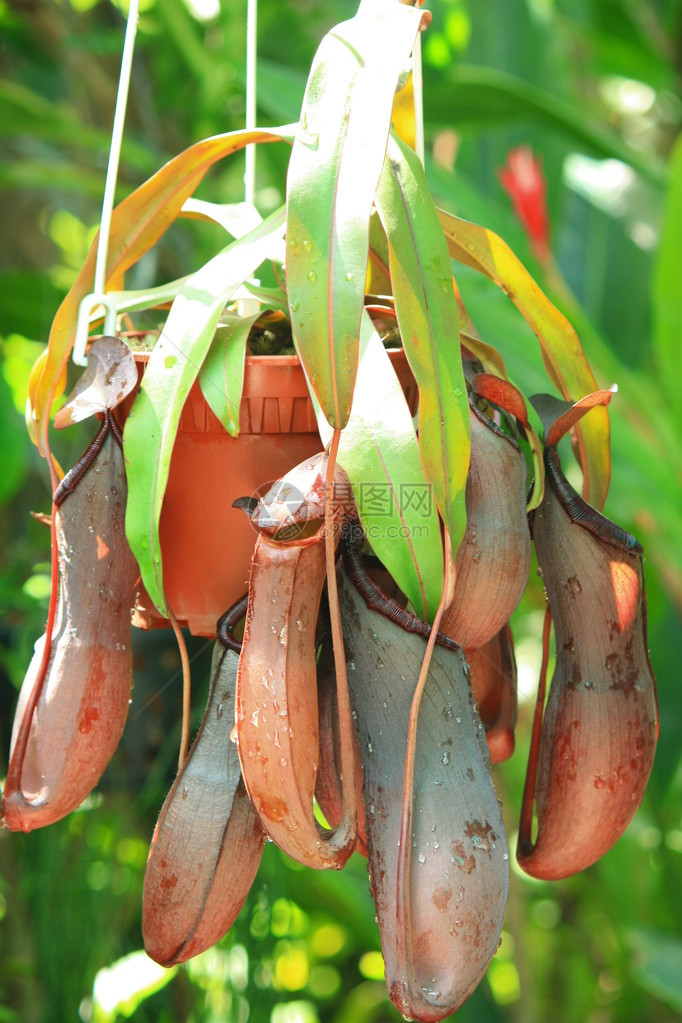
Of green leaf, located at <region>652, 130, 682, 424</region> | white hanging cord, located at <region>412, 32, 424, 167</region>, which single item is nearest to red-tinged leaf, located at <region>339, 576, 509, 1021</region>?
white hanging cord, located at <region>412, 32, 424, 167</region>

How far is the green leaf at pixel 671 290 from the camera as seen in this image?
103 cm

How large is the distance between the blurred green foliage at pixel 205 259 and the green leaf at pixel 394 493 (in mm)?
451

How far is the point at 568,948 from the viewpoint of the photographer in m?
1.83

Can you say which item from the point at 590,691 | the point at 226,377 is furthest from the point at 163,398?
the point at 590,691

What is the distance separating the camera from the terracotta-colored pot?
0.47m

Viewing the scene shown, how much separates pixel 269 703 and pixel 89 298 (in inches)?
9.5

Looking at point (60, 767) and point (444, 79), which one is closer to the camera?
point (60, 767)

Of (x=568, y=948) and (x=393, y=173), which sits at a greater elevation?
(x=393, y=173)

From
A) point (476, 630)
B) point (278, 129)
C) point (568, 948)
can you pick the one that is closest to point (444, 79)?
point (278, 129)

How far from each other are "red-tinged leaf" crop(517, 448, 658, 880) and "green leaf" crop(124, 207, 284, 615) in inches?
7.5

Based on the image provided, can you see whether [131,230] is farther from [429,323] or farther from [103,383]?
[429,323]

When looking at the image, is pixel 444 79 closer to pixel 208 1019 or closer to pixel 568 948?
pixel 208 1019

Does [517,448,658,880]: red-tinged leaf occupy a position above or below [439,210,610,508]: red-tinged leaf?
below

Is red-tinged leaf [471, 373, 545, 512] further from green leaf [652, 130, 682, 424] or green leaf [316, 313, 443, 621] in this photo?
green leaf [652, 130, 682, 424]
